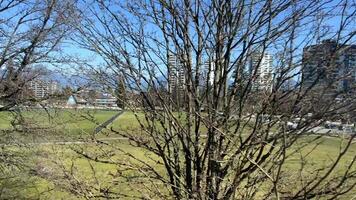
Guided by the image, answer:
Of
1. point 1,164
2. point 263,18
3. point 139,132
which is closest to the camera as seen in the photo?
point 263,18

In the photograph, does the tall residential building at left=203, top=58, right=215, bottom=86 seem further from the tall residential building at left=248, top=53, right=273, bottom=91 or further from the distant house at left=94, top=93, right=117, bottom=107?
the distant house at left=94, top=93, right=117, bottom=107

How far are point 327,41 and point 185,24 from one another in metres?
1.06

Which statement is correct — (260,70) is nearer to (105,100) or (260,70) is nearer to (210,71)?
(210,71)

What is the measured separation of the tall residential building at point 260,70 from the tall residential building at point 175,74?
Answer: 564 millimetres

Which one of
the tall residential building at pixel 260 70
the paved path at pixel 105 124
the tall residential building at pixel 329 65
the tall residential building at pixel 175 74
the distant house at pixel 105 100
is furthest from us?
the paved path at pixel 105 124

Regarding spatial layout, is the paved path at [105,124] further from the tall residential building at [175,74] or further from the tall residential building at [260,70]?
the tall residential building at [260,70]

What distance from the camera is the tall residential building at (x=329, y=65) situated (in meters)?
2.73

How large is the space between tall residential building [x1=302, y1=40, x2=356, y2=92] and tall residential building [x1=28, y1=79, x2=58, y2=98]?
28.7 feet

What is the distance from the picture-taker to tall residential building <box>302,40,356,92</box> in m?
2.73

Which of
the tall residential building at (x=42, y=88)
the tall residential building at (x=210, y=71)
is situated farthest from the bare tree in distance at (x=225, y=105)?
the tall residential building at (x=42, y=88)

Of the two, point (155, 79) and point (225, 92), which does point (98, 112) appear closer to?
point (155, 79)

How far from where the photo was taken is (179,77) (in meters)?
3.51

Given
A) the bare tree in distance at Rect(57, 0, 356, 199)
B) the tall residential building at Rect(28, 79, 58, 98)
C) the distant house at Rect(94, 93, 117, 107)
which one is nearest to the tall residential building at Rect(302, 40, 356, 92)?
the bare tree in distance at Rect(57, 0, 356, 199)

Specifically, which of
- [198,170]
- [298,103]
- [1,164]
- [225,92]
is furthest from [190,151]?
[1,164]
